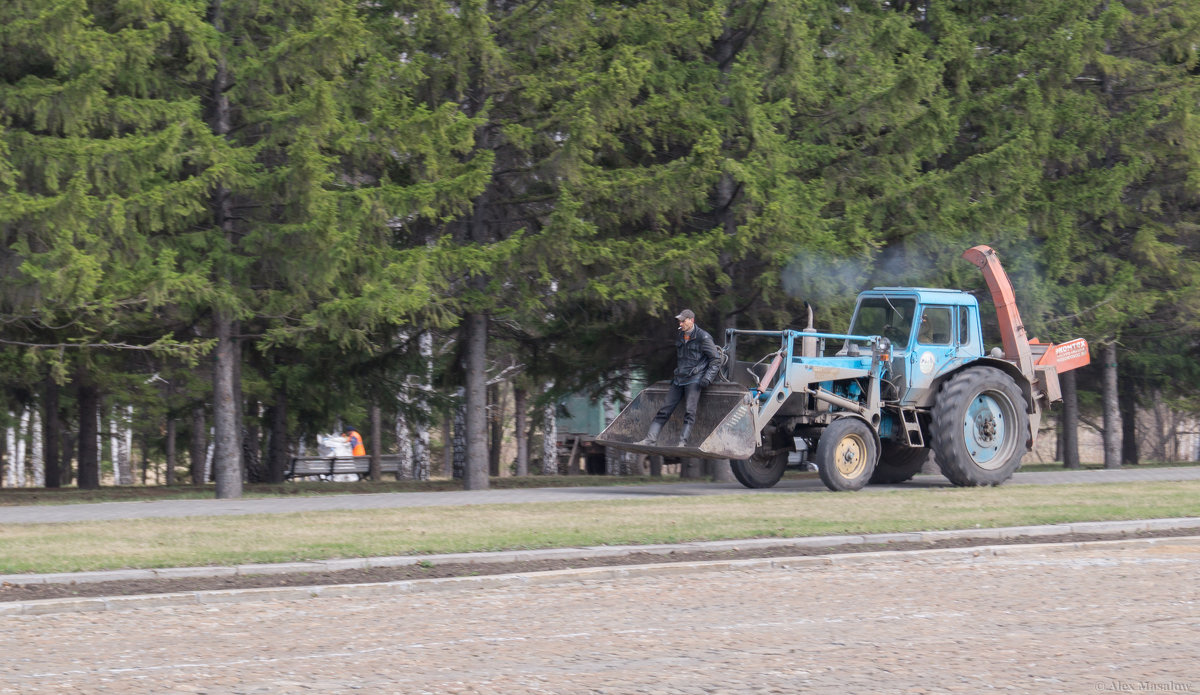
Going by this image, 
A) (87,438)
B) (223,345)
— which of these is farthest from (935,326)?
(87,438)

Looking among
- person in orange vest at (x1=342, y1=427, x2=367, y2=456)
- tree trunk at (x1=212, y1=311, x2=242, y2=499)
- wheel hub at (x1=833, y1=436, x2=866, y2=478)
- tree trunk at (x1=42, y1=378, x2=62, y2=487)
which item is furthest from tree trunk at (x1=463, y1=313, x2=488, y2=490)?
person in orange vest at (x1=342, y1=427, x2=367, y2=456)

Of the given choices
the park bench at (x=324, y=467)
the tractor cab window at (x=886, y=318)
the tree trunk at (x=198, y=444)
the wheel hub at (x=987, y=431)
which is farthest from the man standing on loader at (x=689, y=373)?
the park bench at (x=324, y=467)

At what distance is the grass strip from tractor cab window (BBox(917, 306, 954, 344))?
2.63m

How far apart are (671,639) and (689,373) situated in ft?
34.7

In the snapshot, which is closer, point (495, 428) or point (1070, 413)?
point (1070, 413)

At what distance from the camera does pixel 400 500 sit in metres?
18.5

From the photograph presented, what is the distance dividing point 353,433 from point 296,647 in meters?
38.6

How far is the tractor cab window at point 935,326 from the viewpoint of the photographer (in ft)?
65.6

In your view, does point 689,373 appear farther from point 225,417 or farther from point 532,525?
point 225,417

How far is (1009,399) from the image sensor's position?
802 inches

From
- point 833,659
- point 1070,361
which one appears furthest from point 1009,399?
point 833,659

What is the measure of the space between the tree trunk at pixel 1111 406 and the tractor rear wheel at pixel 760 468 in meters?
9.80

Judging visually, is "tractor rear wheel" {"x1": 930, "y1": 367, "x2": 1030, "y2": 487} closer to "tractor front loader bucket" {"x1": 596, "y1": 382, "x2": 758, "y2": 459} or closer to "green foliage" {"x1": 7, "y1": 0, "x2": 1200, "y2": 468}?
"green foliage" {"x1": 7, "y1": 0, "x2": 1200, "y2": 468}

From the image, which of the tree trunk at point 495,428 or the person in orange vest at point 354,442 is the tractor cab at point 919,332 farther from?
the person in orange vest at point 354,442
